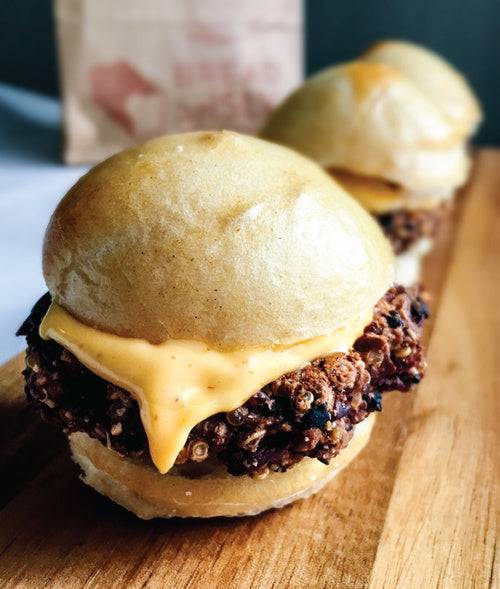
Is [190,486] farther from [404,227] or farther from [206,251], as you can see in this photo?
[404,227]

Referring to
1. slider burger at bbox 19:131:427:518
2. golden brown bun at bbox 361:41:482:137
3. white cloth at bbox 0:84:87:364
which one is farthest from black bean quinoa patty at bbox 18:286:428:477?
golden brown bun at bbox 361:41:482:137

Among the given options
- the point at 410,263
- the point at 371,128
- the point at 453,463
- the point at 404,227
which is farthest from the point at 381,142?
the point at 453,463

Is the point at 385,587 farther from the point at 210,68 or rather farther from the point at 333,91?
the point at 210,68

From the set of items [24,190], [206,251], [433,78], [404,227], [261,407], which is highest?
[206,251]

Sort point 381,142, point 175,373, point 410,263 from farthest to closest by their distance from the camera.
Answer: point 410,263
point 381,142
point 175,373

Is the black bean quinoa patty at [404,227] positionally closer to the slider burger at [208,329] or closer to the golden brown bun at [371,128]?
the golden brown bun at [371,128]

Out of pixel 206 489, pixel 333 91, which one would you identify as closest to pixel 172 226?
pixel 206 489
